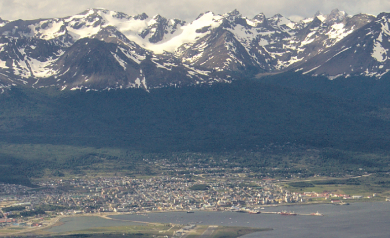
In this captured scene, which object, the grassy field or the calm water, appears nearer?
the grassy field

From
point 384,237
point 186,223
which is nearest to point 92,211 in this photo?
point 186,223

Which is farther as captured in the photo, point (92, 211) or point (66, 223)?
point (92, 211)

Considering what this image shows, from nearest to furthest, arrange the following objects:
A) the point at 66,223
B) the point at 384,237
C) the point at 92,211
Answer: the point at 384,237
the point at 66,223
the point at 92,211

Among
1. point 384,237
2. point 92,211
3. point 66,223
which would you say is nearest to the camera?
point 384,237

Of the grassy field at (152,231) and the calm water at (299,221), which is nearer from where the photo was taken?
the grassy field at (152,231)

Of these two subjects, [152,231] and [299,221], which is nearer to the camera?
[152,231]

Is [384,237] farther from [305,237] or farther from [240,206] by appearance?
[240,206]

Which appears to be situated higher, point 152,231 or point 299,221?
point 299,221
